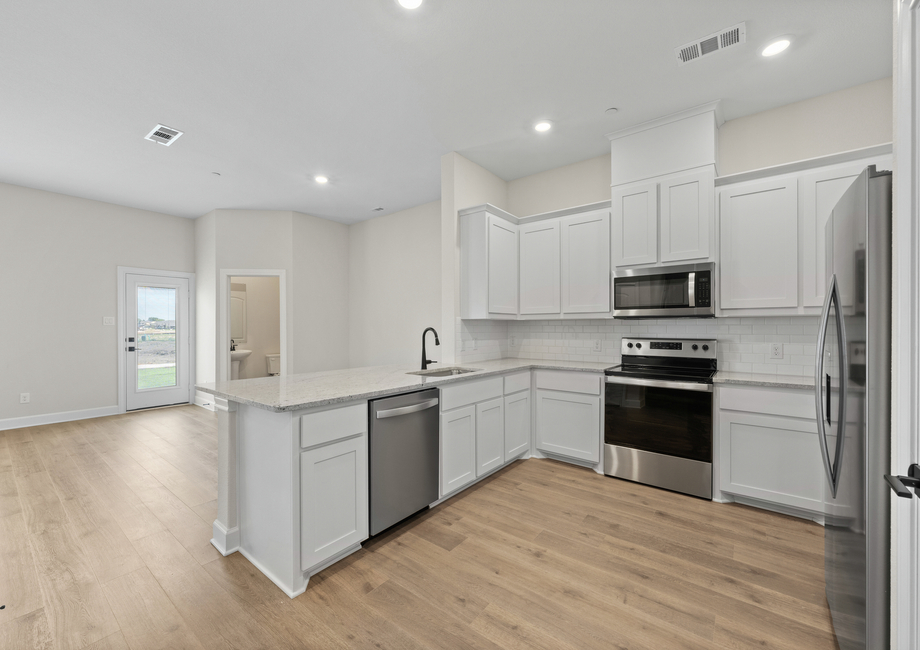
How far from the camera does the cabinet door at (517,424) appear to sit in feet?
11.0

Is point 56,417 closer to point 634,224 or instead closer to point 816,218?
point 634,224

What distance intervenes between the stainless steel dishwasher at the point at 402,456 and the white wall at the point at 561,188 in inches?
104

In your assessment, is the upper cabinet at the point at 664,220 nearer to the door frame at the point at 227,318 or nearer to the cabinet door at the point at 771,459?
the cabinet door at the point at 771,459

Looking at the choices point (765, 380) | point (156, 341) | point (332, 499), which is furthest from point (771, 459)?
point (156, 341)

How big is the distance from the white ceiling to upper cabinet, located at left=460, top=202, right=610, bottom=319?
70 cm

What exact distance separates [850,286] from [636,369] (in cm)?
197

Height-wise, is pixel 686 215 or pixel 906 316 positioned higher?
pixel 686 215

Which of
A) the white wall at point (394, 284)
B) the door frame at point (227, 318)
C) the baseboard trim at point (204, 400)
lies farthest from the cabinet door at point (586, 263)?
the baseboard trim at point (204, 400)

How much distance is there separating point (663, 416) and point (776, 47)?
96.3 inches

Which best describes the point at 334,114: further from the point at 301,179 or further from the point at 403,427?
the point at 403,427

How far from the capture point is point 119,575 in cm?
197

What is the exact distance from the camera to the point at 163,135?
3475mm

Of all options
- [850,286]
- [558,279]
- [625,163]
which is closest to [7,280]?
[558,279]

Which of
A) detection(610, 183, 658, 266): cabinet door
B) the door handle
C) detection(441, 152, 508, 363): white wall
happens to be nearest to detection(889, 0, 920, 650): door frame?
the door handle
